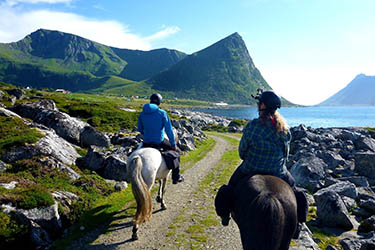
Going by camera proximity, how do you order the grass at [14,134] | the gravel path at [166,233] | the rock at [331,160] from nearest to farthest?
the gravel path at [166,233] → the grass at [14,134] → the rock at [331,160]

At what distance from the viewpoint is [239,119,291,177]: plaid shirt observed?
5465 mm

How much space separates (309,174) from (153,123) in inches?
465

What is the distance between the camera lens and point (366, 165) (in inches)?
740

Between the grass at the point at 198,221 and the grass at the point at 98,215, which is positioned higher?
the grass at the point at 98,215

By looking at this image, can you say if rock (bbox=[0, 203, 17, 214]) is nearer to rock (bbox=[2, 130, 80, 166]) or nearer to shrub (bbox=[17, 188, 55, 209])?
shrub (bbox=[17, 188, 55, 209])

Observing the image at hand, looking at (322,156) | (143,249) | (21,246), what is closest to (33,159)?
(21,246)

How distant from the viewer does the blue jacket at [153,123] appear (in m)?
9.47

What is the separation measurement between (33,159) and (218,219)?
9.38m

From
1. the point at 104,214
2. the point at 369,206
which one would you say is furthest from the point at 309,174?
the point at 104,214

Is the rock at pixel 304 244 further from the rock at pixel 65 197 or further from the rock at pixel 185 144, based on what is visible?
the rock at pixel 185 144

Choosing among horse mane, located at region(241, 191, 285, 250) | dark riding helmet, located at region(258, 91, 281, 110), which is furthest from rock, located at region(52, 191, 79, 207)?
dark riding helmet, located at region(258, 91, 281, 110)

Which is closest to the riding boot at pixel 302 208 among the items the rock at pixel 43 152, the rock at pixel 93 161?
the rock at pixel 93 161

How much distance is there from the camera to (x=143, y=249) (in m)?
7.23

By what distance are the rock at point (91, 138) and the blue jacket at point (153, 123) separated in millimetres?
11227
